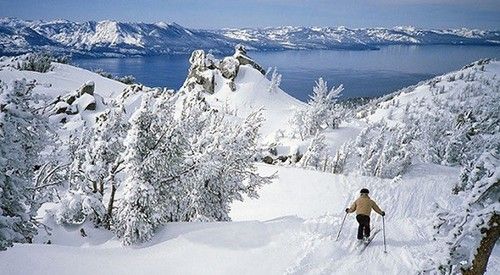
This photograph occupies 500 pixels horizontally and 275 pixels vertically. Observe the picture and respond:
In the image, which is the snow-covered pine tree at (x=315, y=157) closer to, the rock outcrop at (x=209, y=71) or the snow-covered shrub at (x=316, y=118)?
the snow-covered shrub at (x=316, y=118)

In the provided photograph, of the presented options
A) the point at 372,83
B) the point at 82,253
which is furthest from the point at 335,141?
the point at 372,83

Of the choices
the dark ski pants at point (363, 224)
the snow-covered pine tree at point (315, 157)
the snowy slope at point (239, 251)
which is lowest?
the snow-covered pine tree at point (315, 157)

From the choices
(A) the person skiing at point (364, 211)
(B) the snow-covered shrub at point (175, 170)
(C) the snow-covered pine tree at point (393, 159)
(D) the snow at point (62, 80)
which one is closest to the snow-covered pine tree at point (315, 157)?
(C) the snow-covered pine tree at point (393, 159)

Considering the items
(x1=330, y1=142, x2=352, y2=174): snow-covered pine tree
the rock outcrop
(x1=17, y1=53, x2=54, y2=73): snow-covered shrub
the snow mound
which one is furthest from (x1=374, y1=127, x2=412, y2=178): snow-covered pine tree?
(x1=17, y1=53, x2=54, y2=73): snow-covered shrub

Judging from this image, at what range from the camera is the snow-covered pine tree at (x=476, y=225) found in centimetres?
631

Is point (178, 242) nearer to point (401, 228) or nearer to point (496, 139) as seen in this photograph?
point (401, 228)

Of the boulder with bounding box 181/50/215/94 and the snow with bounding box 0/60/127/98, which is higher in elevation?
the boulder with bounding box 181/50/215/94

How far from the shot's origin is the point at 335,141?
4128 centimetres

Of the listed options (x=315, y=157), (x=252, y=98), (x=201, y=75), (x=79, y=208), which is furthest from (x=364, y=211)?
(x=201, y=75)

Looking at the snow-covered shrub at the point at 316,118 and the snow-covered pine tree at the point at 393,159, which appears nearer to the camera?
the snow-covered pine tree at the point at 393,159

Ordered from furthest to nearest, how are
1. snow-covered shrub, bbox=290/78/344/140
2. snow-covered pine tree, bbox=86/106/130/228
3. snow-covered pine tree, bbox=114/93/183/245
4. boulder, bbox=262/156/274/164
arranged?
snow-covered shrub, bbox=290/78/344/140, boulder, bbox=262/156/274/164, snow-covered pine tree, bbox=86/106/130/228, snow-covered pine tree, bbox=114/93/183/245

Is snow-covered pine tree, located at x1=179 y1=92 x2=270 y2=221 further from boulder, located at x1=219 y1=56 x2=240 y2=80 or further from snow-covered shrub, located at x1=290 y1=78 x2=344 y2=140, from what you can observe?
boulder, located at x1=219 y1=56 x2=240 y2=80

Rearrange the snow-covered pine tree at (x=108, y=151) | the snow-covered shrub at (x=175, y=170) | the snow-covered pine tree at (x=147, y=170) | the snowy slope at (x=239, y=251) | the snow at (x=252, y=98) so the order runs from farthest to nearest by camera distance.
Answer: the snow at (x=252, y=98), the snow-covered pine tree at (x=108, y=151), the snow-covered shrub at (x=175, y=170), the snow-covered pine tree at (x=147, y=170), the snowy slope at (x=239, y=251)

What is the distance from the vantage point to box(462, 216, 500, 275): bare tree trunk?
6.31m
